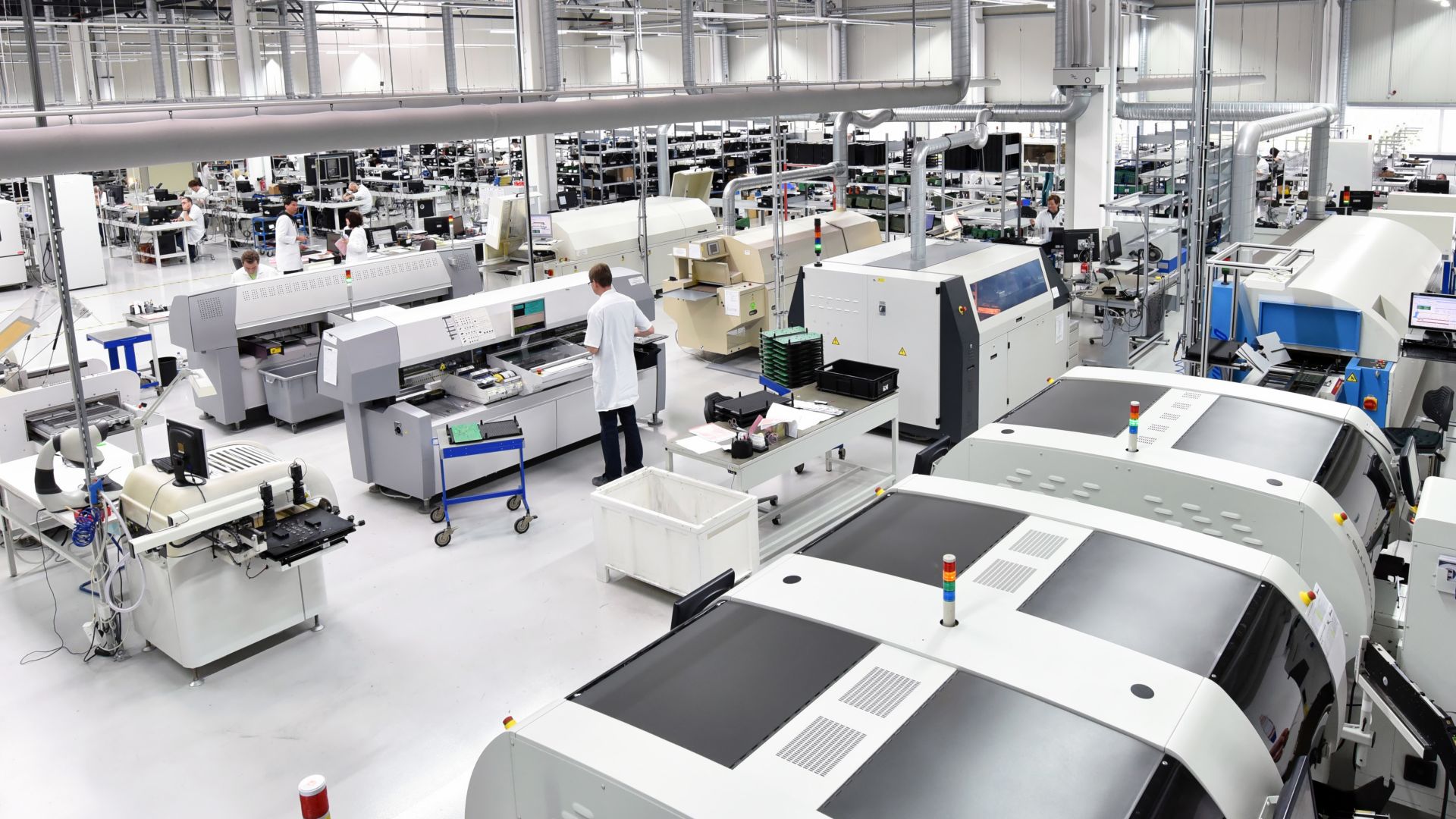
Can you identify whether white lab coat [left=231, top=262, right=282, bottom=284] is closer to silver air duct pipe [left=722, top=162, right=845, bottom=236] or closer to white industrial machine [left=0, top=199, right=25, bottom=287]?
silver air duct pipe [left=722, top=162, right=845, bottom=236]

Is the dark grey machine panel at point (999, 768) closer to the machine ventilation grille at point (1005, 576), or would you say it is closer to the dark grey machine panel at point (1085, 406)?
the machine ventilation grille at point (1005, 576)

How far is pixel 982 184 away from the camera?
14531mm

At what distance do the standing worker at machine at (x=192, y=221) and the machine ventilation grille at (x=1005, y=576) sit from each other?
15.9 meters

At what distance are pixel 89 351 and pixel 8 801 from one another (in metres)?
8.07

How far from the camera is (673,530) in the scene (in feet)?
18.2

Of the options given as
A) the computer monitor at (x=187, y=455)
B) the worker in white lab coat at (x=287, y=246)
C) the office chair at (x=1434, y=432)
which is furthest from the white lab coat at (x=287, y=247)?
the office chair at (x=1434, y=432)

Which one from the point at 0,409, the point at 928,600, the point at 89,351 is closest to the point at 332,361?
the point at 0,409

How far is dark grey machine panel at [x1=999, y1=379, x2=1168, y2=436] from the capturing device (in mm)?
4363

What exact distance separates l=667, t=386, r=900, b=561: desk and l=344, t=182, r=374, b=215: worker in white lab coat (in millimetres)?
12075

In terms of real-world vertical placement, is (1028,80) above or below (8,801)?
above

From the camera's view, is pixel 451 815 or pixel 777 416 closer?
pixel 451 815

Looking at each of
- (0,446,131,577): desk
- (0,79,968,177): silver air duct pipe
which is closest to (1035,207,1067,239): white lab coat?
(0,79,968,177): silver air duct pipe

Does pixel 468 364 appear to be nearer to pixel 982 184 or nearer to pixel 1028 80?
pixel 982 184

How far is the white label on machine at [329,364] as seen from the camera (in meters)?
6.74
